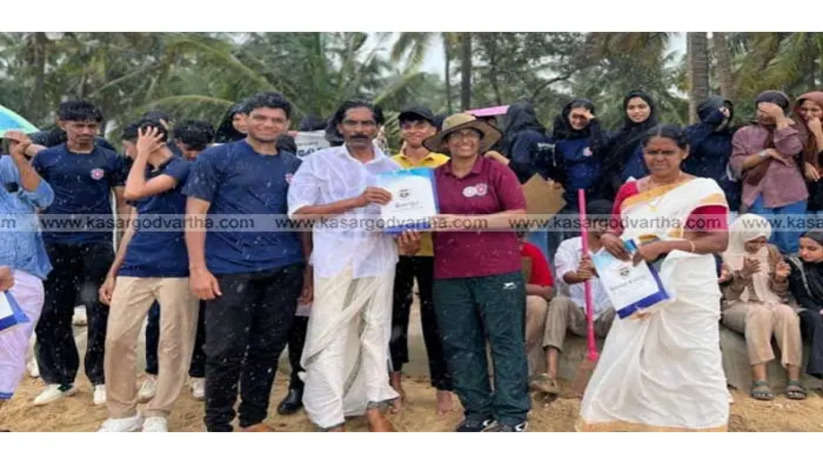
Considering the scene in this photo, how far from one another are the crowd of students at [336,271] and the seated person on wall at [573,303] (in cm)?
6

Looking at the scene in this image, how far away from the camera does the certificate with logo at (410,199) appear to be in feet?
12.8

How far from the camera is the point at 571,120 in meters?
5.64

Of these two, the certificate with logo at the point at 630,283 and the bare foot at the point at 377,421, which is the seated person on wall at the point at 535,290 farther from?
the bare foot at the point at 377,421

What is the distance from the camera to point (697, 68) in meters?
10.4

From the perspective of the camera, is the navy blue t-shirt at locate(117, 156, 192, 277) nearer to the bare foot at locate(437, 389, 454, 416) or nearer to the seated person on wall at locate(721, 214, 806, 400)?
the bare foot at locate(437, 389, 454, 416)

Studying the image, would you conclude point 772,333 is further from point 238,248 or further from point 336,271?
point 238,248

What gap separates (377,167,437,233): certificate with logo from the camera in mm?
3914

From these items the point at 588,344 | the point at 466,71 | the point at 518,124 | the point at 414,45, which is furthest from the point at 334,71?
the point at 588,344

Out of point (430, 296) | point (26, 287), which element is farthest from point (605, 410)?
point (26, 287)

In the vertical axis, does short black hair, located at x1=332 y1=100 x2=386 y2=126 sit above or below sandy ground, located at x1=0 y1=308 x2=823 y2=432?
above

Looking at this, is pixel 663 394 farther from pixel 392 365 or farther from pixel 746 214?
pixel 746 214

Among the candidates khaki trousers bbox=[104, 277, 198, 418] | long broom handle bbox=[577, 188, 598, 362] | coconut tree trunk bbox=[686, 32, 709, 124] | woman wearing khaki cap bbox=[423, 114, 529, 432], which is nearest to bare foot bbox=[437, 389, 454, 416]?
woman wearing khaki cap bbox=[423, 114, 529, 432]

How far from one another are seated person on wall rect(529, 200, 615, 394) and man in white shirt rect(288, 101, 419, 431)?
4.10ft

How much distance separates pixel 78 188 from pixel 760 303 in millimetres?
4651
